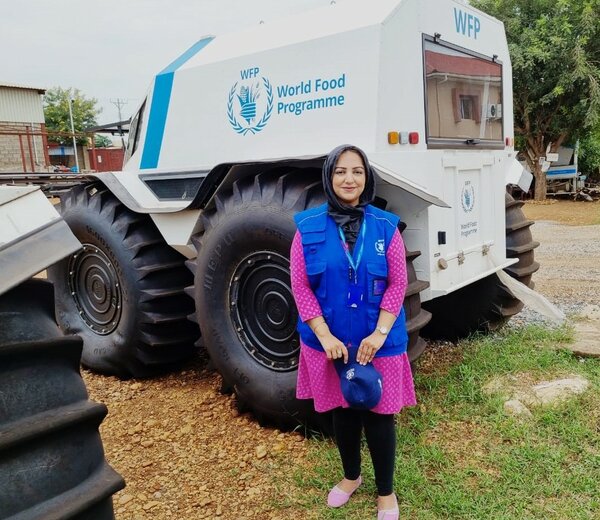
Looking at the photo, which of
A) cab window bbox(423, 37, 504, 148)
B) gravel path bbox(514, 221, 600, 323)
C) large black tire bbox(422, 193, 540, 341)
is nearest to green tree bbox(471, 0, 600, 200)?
gravel path bbox(514, 221, 600, 323)

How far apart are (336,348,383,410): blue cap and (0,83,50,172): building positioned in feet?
75.6

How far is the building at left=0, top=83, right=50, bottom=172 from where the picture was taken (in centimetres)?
2347

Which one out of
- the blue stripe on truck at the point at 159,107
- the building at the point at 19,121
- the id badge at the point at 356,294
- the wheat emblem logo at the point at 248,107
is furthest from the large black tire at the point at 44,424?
the building at the point at 19,121

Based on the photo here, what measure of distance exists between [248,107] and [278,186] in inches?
31.7

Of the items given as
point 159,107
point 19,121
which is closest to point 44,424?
point 159,107

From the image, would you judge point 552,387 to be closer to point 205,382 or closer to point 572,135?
point 205,382

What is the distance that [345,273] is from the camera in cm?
244

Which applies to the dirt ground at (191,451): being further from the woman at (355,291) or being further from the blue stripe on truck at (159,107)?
the blue stripe on truck at (159,107)

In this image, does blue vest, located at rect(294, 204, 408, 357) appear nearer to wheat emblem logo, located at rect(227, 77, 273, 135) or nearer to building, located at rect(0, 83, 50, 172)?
wheat emblem logo, located at rect(227, 77, 273, 135)

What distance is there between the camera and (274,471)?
119 inches

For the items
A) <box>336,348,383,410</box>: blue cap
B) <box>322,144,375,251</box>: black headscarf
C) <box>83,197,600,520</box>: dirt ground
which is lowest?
<box>83,197,600,520</box>: dirt ground

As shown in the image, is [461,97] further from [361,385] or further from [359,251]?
[361,385]

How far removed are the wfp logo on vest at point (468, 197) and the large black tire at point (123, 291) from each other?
78.8 inches

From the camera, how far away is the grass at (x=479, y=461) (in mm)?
2602
